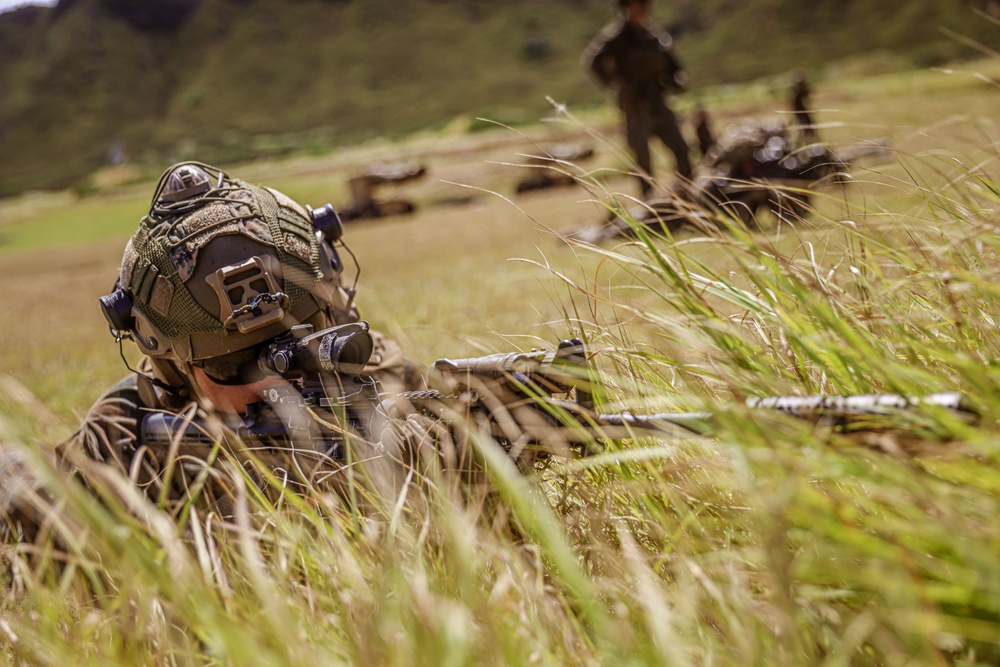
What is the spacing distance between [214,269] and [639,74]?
7704mm

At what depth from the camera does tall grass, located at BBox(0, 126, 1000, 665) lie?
1.11 meters

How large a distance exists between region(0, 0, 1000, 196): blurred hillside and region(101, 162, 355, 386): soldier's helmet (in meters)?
54.7

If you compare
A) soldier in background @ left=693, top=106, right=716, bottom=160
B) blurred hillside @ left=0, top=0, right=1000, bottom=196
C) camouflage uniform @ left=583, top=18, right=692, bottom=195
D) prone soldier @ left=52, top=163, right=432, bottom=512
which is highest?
prone soldier @ left=52, top=163, right=432, bottom=512

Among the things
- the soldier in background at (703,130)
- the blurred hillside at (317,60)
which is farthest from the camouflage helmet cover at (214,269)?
the blurred hillside at (317,60)

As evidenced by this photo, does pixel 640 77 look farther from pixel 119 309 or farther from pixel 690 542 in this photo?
pixel 690 542

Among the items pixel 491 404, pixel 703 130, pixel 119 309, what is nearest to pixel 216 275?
pixel 119 309

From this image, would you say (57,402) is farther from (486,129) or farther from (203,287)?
(486,129)

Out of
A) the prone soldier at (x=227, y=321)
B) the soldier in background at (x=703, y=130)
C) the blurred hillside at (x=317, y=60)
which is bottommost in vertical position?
the blurred hillside at (x=317, y=60)

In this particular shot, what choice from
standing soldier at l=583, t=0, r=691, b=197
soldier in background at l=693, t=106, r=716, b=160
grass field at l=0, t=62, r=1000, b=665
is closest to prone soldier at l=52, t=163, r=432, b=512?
grass field at l=0, t=62, r=1000, b=665

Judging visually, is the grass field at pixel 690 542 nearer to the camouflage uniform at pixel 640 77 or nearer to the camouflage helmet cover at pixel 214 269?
the camouflage helmet cover at pixel 214 269

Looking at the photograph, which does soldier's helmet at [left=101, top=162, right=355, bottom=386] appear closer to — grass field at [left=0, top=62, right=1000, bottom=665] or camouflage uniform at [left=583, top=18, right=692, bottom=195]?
grass field at [left=0, top=62, right=1000, bottom=665]

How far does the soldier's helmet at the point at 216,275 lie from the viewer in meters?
2.61

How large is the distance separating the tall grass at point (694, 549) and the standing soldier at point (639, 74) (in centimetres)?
786

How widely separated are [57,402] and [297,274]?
3614 mm
